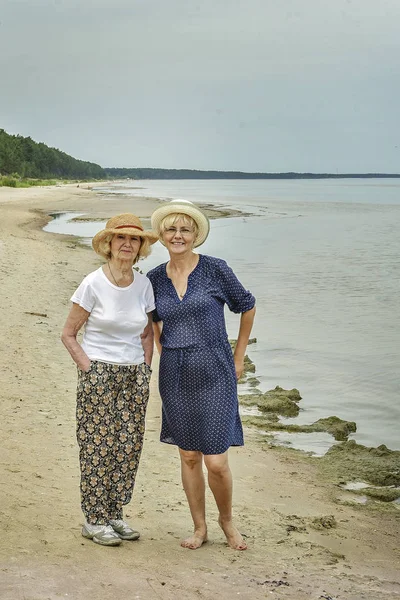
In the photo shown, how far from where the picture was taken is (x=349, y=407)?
29.3ft

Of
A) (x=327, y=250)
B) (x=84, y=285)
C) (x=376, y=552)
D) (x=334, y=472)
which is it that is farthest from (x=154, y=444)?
(x=327, y=250)

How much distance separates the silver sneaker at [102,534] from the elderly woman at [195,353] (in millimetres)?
397

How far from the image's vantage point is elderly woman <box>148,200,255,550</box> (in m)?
4.25

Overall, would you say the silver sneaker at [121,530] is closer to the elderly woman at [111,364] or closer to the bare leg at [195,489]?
the elderly woman at [111,364]

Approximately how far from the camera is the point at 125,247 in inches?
168

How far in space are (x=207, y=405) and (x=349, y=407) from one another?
16.4ft

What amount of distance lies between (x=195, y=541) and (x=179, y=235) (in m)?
1.62

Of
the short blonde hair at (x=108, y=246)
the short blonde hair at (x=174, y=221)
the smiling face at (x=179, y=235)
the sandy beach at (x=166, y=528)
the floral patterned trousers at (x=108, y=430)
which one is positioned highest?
the short blonde hair at (x=174, y=221)

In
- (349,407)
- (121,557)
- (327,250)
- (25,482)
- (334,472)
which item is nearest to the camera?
(121,557)

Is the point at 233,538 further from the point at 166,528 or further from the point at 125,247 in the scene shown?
the point at 125,247

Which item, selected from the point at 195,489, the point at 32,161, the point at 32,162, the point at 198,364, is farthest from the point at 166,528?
the point at 32,161

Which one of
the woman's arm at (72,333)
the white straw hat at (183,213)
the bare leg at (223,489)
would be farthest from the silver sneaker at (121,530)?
the white straw hat at (183,213)

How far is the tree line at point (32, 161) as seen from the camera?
3625 inches

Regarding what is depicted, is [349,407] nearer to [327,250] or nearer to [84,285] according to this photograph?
[84,285]
